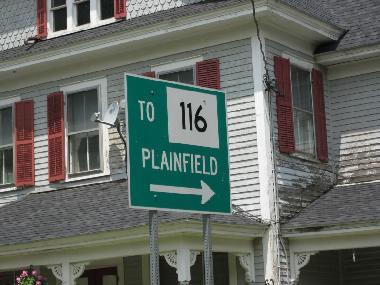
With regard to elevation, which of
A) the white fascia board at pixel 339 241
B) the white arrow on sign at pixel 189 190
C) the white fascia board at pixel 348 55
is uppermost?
the white fascia board at pixel 348 55

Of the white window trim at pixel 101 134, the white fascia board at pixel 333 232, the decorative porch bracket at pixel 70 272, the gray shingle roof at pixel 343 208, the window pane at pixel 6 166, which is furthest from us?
the window pane at pixel 6 166

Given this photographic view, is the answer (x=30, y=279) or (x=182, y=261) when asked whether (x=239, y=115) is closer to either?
(x=182, y=261)

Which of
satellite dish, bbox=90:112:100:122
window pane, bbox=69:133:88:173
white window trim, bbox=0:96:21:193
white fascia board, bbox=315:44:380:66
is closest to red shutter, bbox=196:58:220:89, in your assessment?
satellite dish, bbox=90:112:100:122

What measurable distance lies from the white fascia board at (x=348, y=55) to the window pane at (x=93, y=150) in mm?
4586

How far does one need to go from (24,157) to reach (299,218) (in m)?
6.08

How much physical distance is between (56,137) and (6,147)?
1475 millimetres

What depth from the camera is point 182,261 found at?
1320cm

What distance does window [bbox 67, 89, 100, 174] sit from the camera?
55.7 ft

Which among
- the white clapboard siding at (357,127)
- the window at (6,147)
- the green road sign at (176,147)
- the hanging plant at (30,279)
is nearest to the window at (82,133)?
the window at (6,147)

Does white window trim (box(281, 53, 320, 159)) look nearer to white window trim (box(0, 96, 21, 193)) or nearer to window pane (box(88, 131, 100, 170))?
window pane (box(88, 131, 100, 170))

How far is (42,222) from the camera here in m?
15.5

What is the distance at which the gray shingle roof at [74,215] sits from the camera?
14.0 metres

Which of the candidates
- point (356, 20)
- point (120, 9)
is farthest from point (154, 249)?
point (356, 20)

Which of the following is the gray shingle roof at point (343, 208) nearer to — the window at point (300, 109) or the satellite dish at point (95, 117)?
the window at point (300, 109)
